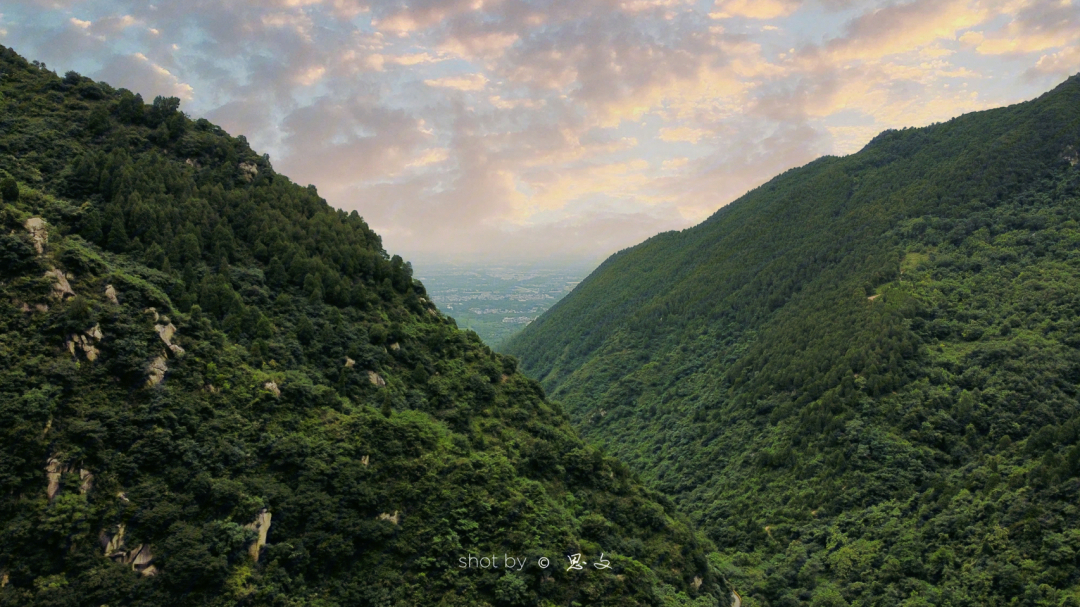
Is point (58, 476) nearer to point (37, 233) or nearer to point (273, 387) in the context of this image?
point (273, 387)

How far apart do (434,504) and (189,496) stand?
1186 centimetres

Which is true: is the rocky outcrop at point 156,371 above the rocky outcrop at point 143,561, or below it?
above

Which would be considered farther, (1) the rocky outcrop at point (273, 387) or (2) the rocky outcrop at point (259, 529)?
(1) the rocky outcrop at point (273, 387)

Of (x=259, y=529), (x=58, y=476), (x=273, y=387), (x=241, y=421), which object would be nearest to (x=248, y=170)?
(x=273, y=387)

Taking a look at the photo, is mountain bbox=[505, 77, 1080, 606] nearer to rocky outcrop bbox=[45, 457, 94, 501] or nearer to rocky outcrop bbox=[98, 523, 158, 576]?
rocky outcrop bbox=[98, 523, 158, 576]

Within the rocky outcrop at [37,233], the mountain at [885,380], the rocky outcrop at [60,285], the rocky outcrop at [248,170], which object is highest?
the rocky outcrop at [248,170]

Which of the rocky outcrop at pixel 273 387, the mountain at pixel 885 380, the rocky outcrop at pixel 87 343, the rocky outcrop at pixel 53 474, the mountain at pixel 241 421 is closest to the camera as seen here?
the rocky outcrop at pixel 53 474

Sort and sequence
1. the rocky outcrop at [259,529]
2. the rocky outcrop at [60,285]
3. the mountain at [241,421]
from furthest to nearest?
the rocky outcrop at [60,285]
the rocky outcrop at [259,529]
the mountain at [241,421]

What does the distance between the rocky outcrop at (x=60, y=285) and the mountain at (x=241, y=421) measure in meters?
0.12

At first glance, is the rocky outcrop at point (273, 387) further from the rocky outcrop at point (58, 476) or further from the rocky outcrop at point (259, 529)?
the rocky outcrop at point (58, 476)

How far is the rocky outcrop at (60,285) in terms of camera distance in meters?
27.5

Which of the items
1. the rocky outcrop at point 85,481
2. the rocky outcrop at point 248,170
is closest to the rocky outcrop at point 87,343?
the rocky outcrop at point 85,481

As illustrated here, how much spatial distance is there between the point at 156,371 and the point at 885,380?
233ft

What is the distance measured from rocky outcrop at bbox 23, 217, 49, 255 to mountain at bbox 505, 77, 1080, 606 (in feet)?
183
